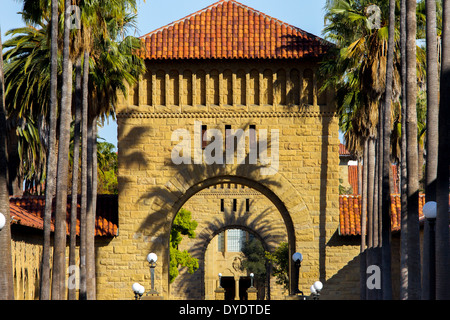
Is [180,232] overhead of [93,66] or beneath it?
beneath

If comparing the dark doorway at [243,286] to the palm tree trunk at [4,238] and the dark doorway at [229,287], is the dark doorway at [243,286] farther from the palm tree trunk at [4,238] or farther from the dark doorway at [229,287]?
the palm tree trunk at [4,238]

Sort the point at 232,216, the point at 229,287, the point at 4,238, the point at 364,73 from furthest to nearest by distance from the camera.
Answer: the point at 229,287 → the point at 232,216 → the point at 364,73 → the point at 4,238

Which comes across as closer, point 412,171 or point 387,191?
point 412,171

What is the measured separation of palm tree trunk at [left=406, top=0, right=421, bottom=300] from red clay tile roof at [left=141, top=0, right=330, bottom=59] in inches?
401

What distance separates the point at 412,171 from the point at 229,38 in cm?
1362

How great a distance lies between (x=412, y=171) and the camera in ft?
57.6

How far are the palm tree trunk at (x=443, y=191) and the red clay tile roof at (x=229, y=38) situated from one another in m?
15.4

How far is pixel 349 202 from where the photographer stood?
3075 centimetres

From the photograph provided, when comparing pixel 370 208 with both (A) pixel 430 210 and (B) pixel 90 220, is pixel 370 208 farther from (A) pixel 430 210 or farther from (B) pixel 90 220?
(A) pixel 430 210

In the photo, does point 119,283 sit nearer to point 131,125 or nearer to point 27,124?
point 131,125

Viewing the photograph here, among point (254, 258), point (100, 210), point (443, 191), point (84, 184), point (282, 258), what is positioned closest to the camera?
point (443, 191)

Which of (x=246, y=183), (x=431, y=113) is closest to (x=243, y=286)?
(x=246, y=183)

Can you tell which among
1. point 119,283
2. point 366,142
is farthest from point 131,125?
point 366,142

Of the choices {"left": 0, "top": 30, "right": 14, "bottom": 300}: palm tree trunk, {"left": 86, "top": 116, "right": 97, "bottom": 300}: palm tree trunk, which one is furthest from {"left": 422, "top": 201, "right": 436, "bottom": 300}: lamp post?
{"left": 86, "top": 116, "right": 97, "bottom": 300}: palm tree trunk
